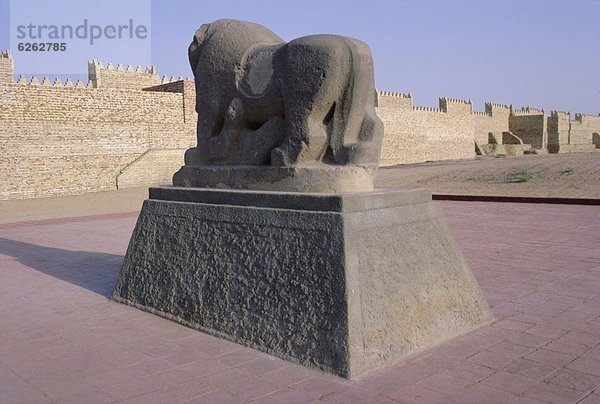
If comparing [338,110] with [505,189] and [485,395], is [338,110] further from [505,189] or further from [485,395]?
[505,189]

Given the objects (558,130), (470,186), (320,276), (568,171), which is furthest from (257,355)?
(558,130)

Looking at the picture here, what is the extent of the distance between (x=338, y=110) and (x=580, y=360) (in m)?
2.05

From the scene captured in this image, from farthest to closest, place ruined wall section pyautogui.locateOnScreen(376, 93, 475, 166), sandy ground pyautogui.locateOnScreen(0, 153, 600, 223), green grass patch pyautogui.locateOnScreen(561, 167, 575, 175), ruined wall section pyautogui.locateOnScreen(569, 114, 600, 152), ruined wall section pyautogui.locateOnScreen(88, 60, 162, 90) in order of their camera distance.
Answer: ruined wall section pyautogui.locateOnScreen(569, 114, 600, 152), ruined wall section pyautogui.locateOnScreen(376, 93, 475, 166), ruined wall section pyautogui.locateOnScreen(88, 60, 162, 90), green grass patch pyautogui.locateOnScreen(561, 167, 575, 175), sandy ground pyautogui.locateOnScreen(0, 153, 600, 223)

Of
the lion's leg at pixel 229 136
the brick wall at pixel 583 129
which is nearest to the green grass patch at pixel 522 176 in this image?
the lion's leg at pixel 229 136

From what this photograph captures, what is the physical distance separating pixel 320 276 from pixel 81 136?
1495cm

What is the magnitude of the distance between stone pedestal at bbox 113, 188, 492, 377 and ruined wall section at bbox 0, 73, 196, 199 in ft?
42.3

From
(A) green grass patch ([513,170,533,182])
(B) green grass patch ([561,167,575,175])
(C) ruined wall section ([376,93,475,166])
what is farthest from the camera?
(C) ruined wall section ([376,93,475,166])

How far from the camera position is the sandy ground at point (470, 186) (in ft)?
43.6

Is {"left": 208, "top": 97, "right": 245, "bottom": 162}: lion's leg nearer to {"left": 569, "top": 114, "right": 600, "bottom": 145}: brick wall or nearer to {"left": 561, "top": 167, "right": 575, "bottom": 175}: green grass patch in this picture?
{"left": 561, "top": 167, "right": 575, "bottom": 175}: green grass patch

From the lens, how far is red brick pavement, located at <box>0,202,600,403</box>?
274cm

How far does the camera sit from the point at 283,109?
3.95 m

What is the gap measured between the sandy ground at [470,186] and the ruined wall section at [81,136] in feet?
1.98

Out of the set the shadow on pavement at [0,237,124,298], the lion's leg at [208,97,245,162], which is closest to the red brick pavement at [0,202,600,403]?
the shadow on pavement at [0,237,124,298]

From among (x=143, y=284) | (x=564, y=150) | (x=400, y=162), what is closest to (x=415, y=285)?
(x=143, y=284)
